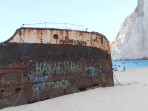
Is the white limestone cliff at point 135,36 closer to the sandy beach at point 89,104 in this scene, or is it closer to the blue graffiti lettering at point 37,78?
the sandy beach at point 89,104

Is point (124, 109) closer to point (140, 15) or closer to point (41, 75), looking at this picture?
point (41, 75)

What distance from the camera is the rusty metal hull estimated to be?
9.51m

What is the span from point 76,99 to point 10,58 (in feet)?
9.24

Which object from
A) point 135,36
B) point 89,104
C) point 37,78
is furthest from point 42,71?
point 135,36

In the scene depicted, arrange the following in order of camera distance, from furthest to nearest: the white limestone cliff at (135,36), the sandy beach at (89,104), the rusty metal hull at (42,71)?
1. the white limestone cliff at (135,36)
2. the rusty metal hull at (42,71)
3. the sandy beach at (89,104)

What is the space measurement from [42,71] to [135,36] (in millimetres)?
87413

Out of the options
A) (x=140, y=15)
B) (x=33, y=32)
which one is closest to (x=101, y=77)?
(x=33, y=32)

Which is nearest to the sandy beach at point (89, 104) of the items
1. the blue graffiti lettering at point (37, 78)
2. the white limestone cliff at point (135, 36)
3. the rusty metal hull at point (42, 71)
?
the rusty metal hull at point (42, 71)

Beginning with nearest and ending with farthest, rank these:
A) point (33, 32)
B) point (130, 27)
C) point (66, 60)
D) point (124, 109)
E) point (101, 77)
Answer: point (124, 109)
point (33, 32)
point (66, 60)
point (101, 77)
point (130, 27)

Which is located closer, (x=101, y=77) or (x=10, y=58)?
(x=10, y=58)

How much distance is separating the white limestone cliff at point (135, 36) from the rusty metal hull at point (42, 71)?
8070 centimetres

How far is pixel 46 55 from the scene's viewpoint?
10.6 meters

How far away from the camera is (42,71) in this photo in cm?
1036

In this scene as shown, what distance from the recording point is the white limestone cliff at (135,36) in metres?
91.1
